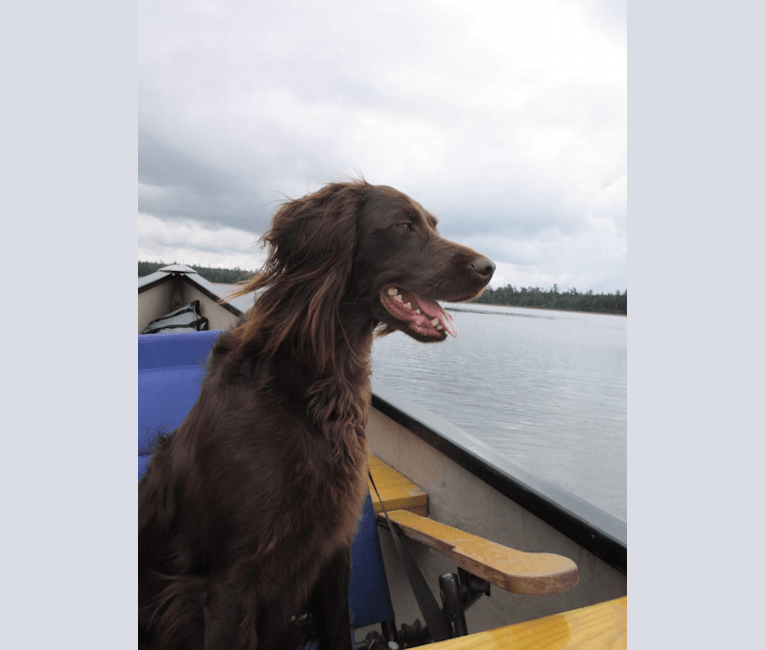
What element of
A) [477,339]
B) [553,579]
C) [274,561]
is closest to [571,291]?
[477,339]

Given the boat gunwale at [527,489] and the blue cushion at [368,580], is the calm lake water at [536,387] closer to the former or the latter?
the boat gunwale at [527,489]

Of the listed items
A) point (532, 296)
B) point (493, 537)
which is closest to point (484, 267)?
point (532, 296)

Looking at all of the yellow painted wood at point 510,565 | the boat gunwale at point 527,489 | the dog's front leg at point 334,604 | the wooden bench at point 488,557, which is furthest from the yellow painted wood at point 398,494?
the dog's front leg at point 334,604

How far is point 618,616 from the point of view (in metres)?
0.82

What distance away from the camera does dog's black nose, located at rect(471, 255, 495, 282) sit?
827 millimetres

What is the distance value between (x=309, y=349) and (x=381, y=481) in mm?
1060

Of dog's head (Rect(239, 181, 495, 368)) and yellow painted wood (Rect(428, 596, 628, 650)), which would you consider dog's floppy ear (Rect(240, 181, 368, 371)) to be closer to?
dog's head (Rect(239, 181, 495, 368))

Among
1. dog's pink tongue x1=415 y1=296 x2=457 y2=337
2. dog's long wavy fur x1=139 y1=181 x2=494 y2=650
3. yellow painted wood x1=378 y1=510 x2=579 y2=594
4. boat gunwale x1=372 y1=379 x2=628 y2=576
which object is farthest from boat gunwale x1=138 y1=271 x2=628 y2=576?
dog's pink tongue x1=415 y1=296 x2=457 y2=337

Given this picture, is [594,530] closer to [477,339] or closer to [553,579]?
[553,579]

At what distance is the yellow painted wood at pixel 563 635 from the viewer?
748 mm

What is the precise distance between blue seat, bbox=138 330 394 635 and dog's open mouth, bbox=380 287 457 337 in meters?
0.82

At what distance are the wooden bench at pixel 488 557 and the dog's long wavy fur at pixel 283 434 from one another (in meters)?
0.29

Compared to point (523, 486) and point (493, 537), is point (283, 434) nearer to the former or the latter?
point (523, 486)

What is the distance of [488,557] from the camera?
1028 millimetres
